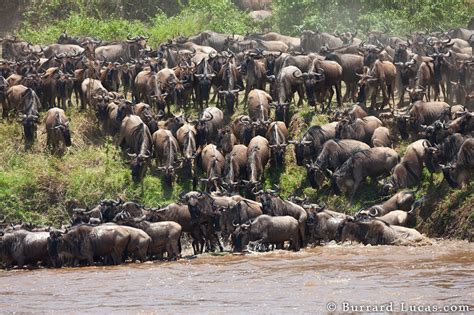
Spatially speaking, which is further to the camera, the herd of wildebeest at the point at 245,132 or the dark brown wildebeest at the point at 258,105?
the dark brown wildebeest at the point at 258,105

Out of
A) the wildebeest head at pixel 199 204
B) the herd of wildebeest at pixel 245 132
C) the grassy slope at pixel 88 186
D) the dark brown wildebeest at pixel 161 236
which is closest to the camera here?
the dark brown wildebeest at pixel 161 236

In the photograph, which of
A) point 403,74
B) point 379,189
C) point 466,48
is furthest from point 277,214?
point 466,48

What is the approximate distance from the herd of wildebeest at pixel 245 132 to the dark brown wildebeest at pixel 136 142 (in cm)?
3

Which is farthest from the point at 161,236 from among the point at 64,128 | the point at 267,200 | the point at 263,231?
the point at 64,128

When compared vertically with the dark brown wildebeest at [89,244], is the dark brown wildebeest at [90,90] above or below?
above

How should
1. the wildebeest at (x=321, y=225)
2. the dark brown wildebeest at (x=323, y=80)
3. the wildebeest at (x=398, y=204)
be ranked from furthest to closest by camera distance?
the dark brown wildebeest at (x=323, y=80) → the wildebeest at (x=398, y=204) → the wildebeest at (x=321, y=225)

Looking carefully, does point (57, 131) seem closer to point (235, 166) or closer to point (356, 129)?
point (235, 166)

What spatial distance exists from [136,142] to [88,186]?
59.7 inches

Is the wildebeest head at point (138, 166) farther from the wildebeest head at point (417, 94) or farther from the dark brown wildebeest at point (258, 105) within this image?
the wildebeest head at point (417, 94)

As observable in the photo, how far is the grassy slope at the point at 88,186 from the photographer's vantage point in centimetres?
2412

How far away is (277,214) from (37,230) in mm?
4262

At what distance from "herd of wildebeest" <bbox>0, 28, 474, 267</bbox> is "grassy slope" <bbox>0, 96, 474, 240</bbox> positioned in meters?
0.23

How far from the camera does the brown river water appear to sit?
17.3 metres

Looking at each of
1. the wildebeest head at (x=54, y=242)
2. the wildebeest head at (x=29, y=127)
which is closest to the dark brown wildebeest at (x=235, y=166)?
the wildebeest head at (x=54, y=242)
